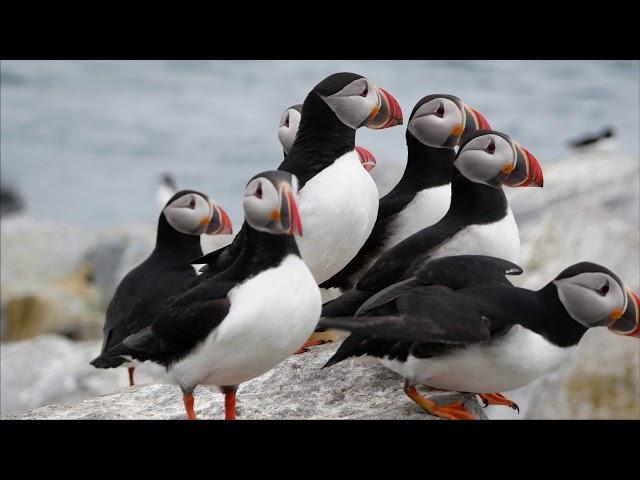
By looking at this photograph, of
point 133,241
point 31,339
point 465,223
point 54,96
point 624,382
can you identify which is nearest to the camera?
point 465,223

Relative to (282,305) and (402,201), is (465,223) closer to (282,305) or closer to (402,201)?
(402,201)

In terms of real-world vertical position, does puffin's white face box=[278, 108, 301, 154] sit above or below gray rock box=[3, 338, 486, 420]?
above

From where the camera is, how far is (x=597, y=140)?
Answer: 1939 cm

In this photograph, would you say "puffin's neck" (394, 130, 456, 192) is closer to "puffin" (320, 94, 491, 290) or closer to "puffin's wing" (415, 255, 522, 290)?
"puffin" (320, 94, 491, 290)

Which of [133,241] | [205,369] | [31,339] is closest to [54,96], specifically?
[133,241]

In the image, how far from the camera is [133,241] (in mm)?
14031

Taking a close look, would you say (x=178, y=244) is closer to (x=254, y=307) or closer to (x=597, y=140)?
(x=254, y=307)

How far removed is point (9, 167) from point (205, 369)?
61.1 feet

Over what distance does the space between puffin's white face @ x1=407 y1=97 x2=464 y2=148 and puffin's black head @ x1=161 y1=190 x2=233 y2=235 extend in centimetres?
131

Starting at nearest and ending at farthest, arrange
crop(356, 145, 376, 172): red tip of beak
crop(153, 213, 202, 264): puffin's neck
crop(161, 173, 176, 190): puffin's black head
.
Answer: crop(153, 213, 202, 264): puffin's neck
crop(356, 145, 376, 172): red tip of beak
crop(161, 173, 176, 190): puffin's black head

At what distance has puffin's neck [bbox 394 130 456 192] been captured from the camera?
6738mm

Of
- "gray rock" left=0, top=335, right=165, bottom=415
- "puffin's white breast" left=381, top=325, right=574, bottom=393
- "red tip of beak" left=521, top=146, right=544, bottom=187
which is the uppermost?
"red tip of beak" left=521, top=146, right=544, bottom=187

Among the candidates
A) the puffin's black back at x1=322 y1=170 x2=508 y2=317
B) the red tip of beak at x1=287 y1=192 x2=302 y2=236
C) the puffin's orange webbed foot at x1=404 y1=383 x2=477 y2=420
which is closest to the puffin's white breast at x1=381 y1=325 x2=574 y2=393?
the puffin's orange webbed foot at x1=404 y1=383 x2=477 y2=420

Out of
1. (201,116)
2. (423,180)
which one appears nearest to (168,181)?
(201,116)
